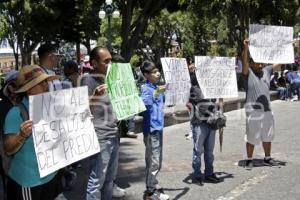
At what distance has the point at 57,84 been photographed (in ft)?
19.3

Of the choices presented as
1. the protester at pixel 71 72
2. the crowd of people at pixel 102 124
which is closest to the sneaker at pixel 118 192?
the crowd of people at pixel 102 124

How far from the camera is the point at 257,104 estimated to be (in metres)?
8.14

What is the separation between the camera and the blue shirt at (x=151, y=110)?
241 inches

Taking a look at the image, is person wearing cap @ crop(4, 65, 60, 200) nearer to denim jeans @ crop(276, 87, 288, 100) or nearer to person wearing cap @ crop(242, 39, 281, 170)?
person wearing cap @ crop(242, 39, 281, 170)

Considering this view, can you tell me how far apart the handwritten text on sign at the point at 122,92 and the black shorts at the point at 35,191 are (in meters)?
1.31

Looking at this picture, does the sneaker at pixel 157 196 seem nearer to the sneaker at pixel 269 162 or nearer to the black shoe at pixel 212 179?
the black shoe at pixel 212 179

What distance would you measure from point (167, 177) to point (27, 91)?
4.20 m

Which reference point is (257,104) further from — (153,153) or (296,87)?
(296,87)

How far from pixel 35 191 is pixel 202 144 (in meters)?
3.58

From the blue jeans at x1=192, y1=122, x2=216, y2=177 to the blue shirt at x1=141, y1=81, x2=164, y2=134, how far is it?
1.03 meters

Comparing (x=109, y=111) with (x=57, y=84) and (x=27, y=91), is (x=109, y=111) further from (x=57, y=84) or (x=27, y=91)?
(x=27, y=91)

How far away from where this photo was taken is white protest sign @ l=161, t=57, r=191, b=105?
6.93 m

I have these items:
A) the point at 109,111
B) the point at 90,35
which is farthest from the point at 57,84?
the point at 90,35

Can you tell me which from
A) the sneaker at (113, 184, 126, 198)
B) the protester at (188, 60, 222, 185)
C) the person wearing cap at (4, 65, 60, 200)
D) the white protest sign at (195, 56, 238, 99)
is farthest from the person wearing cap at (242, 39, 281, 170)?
the person wearing cap at (4, 65, 60, 200)
